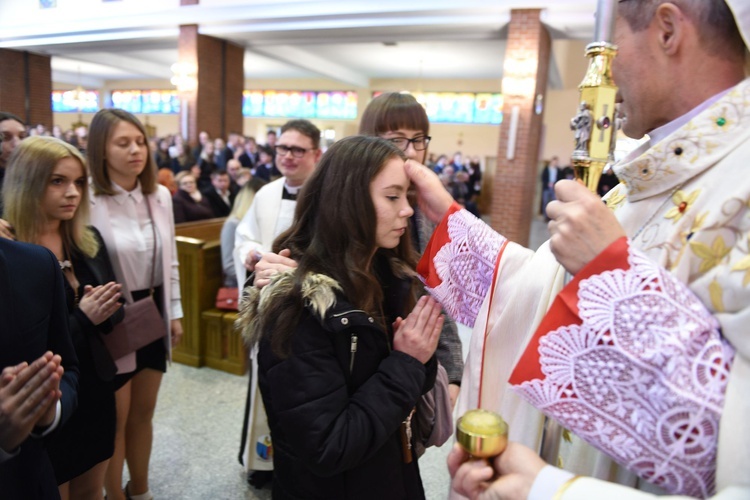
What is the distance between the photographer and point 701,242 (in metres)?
0.80

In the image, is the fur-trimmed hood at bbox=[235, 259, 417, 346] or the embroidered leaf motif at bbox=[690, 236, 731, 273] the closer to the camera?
the embroidered leaf motif at bbox=[690, 236, 731, 273]

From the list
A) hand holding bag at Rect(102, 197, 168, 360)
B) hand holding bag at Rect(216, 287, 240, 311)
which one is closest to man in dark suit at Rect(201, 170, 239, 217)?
hand holding bag at Rect(216, 287, 240, 311)

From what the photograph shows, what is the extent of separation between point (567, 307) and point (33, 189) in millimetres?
1914

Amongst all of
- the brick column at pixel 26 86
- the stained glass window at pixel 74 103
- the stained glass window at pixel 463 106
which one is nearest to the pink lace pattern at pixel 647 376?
the brick column at pixel 26 86

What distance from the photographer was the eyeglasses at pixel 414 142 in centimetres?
216

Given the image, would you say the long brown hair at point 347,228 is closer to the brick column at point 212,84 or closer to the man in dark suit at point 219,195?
the man in dark suit at point 219,195

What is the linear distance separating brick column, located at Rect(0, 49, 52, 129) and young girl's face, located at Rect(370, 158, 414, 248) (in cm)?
1439

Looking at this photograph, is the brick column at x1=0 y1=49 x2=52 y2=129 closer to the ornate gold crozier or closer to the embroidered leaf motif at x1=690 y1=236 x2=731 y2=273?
the ornate gold crozier

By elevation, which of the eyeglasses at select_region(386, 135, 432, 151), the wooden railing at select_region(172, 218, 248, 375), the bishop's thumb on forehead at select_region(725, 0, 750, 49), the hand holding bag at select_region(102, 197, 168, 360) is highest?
the bishop's thumb on forehead at select_region(725, 0, 750, 49)

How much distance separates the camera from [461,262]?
126 centimetres

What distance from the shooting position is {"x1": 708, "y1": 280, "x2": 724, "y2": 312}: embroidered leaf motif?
75 centimetres

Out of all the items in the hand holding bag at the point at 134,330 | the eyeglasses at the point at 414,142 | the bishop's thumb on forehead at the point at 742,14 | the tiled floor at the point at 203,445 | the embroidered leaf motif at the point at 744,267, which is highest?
the bishop's thumb on forehead at the point at 742,14

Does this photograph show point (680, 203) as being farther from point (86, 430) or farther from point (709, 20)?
point (86, 430)

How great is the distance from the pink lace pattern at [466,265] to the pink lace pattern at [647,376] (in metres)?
0.46
